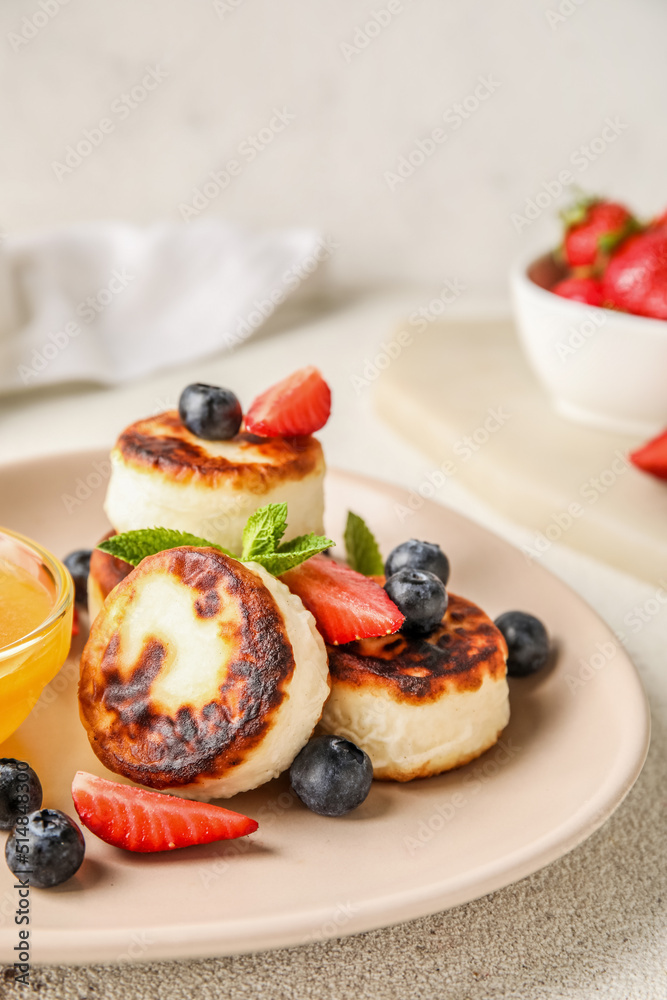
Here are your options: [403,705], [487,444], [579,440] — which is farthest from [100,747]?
[579,440]

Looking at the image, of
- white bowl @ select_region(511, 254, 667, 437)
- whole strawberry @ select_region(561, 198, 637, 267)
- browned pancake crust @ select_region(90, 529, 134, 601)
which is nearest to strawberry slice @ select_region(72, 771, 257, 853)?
browned pancake crust @ select_region(90, 529, 134, 601)

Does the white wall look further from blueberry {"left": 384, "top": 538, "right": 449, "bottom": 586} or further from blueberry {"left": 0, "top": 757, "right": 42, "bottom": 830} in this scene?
blueberry {"left": 0, "top": 757, "right": 42, "bottom": 830}

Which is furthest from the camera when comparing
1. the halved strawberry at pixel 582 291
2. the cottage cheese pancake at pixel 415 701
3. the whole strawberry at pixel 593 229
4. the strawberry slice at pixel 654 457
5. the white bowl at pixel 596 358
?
the whole strawberry at pixel 593 229

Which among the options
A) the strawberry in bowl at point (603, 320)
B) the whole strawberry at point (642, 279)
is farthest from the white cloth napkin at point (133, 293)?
the whole strawberry at point (642, 279)

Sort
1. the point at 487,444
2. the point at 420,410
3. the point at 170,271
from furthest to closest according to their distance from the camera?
the point at 170,271 → the point at 420,410 → the point at 487,444

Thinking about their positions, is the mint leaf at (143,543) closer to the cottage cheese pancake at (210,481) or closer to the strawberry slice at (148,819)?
the cottage cheese pancake at (210,481)

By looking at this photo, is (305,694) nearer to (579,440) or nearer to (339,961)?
(339,961)
